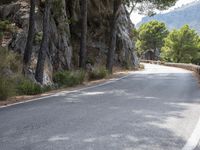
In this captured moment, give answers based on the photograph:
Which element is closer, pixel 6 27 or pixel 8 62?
pixel 8 62

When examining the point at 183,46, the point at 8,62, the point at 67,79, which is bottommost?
the point at 67,79

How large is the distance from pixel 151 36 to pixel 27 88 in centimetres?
9401

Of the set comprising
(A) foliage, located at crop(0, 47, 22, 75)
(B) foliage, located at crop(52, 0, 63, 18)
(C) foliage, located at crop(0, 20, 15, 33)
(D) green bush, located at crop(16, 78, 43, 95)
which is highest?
(B) foliage, located at crop(52, 0, 63, 18)

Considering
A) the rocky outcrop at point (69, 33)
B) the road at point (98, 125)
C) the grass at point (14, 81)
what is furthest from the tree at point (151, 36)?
the road at point (98, 125)

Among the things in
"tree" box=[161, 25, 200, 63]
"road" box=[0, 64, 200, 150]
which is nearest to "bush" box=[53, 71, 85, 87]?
"road" box=[0, 64, 200, 150]

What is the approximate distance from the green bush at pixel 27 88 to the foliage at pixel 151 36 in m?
91.9

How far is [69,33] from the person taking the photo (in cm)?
2800

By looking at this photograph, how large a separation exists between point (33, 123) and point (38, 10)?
1673cm

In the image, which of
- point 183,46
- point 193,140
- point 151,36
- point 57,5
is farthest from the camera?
point 151,36

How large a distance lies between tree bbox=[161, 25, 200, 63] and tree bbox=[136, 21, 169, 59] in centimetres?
1645

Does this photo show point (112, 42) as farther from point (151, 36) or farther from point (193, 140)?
point (151, 36)

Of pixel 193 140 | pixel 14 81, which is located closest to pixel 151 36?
pixel 14 81

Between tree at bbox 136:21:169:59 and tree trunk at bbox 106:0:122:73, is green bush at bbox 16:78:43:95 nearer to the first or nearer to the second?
tree trunk at bbox 106:0:122:73

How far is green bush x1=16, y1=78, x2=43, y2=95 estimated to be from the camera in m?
15.2
